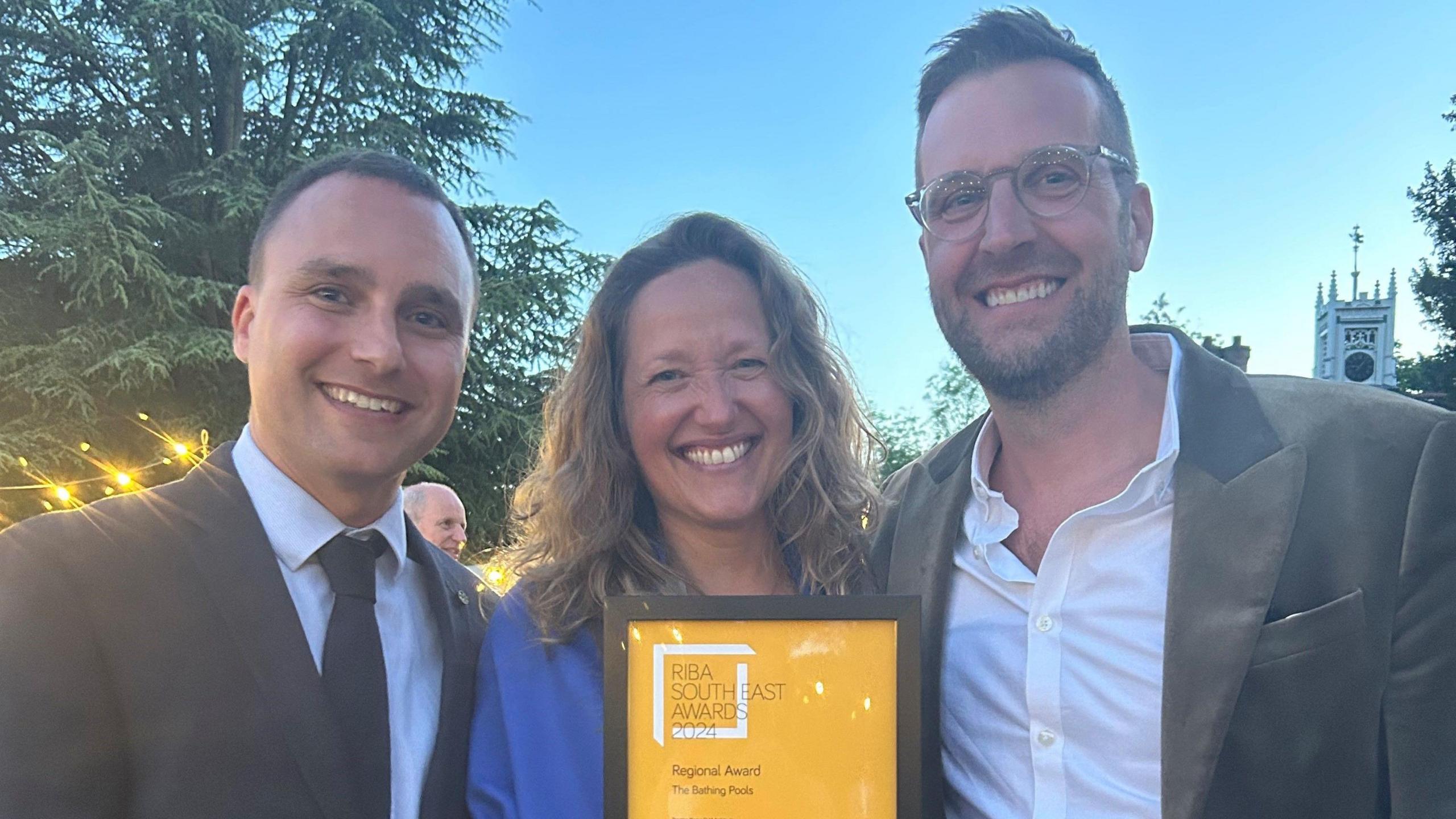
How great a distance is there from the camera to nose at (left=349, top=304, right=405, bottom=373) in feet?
7.89

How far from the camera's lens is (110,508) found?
2141 mm

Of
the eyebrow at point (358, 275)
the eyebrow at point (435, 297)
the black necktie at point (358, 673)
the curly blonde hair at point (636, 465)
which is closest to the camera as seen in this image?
the black necktie at point (358, 673)

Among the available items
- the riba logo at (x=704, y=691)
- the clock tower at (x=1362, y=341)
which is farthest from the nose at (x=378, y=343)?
the clock tower at (x=1362, y=341)

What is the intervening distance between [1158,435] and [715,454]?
1222 millimetres

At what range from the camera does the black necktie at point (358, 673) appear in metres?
2.13

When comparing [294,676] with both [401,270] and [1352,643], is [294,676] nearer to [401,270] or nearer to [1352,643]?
[401,270]

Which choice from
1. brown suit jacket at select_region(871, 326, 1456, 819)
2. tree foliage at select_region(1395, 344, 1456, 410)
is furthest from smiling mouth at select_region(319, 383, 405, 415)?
tree foliage at select_region(1395, 344, 1456, 410)

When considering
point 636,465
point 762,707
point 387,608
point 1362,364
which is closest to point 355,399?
point 387,608

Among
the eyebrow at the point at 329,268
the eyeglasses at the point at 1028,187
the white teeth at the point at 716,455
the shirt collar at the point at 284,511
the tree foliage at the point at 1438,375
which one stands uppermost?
the tree foliage at the point at 1438,375

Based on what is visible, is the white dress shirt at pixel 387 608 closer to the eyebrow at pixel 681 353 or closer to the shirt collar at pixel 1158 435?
the eyebrow at pixel 681 353

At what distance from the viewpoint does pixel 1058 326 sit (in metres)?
2.44

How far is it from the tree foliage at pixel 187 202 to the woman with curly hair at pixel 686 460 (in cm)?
1312

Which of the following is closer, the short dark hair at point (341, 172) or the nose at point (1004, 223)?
the nose at point (1004, 223)

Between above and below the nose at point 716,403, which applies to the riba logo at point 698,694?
below
